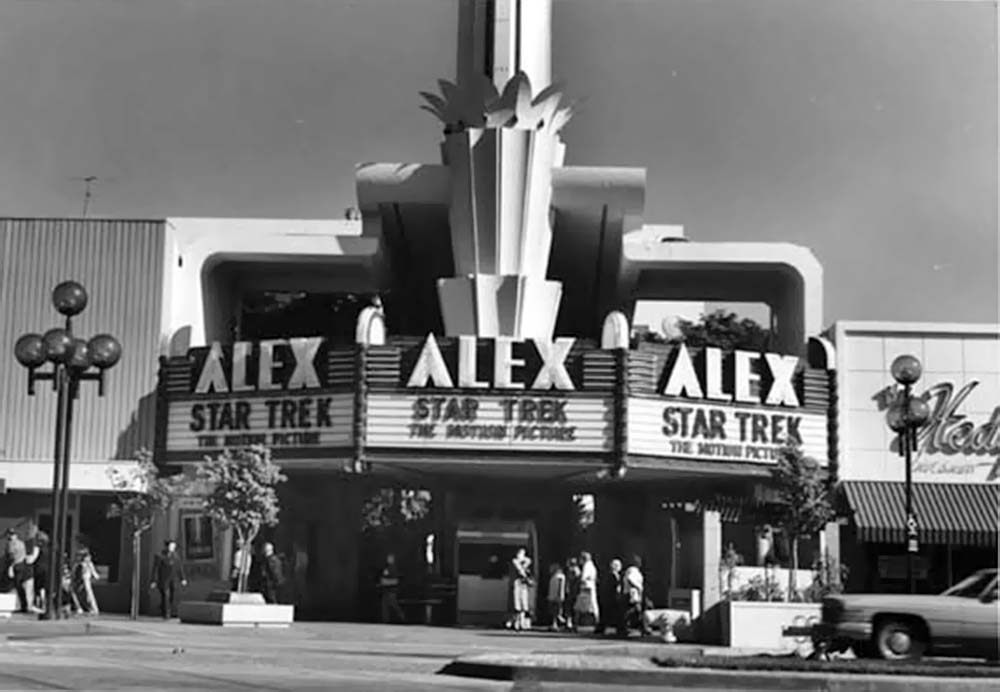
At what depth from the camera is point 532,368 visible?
116ft

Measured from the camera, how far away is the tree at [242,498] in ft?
105

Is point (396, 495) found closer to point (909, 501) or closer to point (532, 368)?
point (532, 368)

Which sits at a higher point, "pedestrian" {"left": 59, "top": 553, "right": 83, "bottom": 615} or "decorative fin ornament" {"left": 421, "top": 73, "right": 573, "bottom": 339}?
"decorative fin ornament" {"left": 421, "top": 73, "right": 573, "bottom": 339}

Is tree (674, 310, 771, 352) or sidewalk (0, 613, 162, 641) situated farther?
tree (674, 310, 771, 352)

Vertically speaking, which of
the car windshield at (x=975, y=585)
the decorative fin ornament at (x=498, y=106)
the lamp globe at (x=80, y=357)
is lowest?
the car windshield at (x=975, y=585)

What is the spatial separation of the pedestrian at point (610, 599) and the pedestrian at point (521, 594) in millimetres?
1575

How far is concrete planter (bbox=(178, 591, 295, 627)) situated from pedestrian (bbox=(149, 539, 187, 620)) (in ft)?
9.25

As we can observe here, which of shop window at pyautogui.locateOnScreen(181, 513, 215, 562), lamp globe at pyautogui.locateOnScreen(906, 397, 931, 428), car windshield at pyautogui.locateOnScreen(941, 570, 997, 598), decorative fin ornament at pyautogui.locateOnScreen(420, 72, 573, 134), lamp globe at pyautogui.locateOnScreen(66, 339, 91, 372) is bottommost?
car windshield at pyautogui.locateOnScreen(941, 570, 997, 598)

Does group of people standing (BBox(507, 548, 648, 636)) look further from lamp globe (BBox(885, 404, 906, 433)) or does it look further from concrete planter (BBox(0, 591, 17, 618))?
concrete planter (BBox(0, 591, 17, 618))

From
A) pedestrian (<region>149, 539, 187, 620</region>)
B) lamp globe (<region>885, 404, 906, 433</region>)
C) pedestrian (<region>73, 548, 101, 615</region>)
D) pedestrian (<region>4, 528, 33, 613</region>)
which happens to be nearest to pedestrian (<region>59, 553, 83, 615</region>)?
pedestrian (<region>73, 548, 101, 615</region>)

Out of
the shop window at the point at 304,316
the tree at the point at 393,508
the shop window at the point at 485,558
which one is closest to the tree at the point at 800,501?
the shop window at the point at 485,558

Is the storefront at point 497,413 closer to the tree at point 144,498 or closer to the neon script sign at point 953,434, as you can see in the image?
the tree at point 144,498

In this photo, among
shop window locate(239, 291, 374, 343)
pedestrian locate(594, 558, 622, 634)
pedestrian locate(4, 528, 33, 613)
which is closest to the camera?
pedestrian locate(4, 528, 33, 613)

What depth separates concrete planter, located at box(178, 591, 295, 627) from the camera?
30.2m
